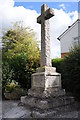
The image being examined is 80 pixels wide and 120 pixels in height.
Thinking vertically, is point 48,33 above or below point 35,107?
above

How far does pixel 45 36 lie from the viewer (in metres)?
5.37

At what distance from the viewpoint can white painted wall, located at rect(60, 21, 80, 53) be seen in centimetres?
1430

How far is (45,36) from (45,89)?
6.81 feet

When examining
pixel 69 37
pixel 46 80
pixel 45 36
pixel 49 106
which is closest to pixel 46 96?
pixel 49 106

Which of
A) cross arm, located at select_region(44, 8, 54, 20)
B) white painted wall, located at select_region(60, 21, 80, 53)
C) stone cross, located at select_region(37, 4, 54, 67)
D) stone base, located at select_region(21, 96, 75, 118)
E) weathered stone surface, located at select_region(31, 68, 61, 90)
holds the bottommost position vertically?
stone base, located at select_region(21, 96, 75, 118)

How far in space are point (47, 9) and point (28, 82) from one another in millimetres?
4667

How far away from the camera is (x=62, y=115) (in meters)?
4.18

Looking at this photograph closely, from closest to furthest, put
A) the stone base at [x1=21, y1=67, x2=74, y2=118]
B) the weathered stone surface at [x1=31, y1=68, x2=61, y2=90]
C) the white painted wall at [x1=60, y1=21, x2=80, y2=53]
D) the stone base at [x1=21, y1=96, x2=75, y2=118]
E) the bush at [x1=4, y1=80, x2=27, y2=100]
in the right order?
1. the stone base at [x1=21, y1=96, x2=75, y2=118]
2. the stone base at [x1=21, y1=67, x2=74, y2=118]
3. the weathered stone surface at [x1=31, y1=68, x2=61, y2=90]
4. the bush at [x1=4, y1=80, x2=27, y2=100]
5. the white painted wall at [x1=60, y1=21, x2=80, y2=53]

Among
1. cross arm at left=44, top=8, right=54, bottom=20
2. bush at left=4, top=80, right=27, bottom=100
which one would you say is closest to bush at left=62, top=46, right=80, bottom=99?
cross arm at left=44, top=8, right=54, bottom=20

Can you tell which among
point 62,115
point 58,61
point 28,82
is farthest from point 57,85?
point 28,82

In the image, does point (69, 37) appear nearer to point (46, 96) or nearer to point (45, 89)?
point (45, 89)

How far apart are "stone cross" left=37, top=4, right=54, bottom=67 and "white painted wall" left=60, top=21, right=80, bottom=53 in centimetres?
905

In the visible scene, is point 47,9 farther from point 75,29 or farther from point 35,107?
point 75,29

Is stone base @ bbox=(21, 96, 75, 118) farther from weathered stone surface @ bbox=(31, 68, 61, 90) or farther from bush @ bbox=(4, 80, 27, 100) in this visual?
bush @ bbox=(4, 80, 27, 100)
